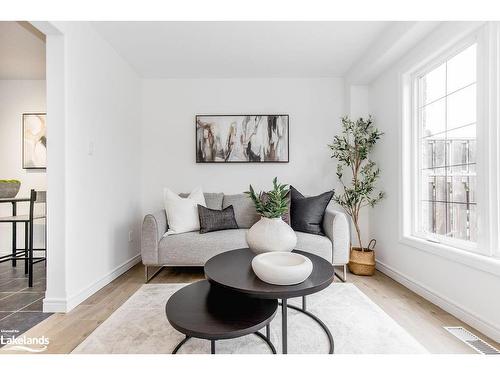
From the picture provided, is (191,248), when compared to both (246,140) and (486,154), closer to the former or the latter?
(246,140)

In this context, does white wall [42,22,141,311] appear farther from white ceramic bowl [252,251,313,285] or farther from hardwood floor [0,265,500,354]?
white ceramic bowl [252,251,313,285]

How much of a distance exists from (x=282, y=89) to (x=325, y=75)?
0.61m

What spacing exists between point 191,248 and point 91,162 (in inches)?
49.9

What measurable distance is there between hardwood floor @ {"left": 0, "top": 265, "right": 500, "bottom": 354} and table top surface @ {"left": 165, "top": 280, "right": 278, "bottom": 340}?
2.64 ft

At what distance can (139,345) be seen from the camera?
5.28 ft

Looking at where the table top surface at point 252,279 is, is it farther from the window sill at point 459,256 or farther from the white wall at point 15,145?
the white wall at point 15,145

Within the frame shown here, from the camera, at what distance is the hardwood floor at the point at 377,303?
1.65 metres

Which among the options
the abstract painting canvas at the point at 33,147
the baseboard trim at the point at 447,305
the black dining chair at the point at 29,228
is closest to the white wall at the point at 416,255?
the baseboard trim at the point at 447,305

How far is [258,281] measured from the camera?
145 centimetres

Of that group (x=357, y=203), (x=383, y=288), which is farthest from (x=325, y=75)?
(x=383, y=288)

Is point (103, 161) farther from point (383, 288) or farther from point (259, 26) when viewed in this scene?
point (383, 288)

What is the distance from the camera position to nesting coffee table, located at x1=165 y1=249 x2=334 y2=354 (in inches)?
48.2

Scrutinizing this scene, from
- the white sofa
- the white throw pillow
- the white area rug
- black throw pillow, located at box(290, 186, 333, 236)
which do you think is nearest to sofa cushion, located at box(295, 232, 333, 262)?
the white sofa

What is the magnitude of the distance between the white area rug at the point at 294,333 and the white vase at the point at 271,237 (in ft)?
1.81
